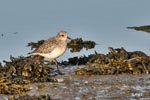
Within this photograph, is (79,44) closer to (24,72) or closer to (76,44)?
(76,44)

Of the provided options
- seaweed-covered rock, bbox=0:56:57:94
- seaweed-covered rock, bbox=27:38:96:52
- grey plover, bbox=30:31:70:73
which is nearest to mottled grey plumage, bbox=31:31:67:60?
grey plover, bbox=30:31:70:73

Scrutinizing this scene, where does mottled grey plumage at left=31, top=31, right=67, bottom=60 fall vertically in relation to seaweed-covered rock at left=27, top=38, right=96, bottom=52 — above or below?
below

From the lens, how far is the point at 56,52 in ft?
54.0

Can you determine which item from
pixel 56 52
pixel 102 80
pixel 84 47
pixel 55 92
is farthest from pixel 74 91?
pixel 84 47

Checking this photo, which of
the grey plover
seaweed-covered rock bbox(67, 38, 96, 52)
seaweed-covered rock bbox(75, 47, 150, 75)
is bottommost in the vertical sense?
seaweed-covered rock bbox(75, 47, 150, 75)

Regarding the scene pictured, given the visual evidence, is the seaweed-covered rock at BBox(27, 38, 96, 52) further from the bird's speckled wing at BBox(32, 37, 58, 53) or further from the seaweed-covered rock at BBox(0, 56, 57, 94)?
the seaweed-covered rock at BBox(0, 56, 57, 94)

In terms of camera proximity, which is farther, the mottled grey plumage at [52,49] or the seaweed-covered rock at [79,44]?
the seaweed-covered rock at [79,44]

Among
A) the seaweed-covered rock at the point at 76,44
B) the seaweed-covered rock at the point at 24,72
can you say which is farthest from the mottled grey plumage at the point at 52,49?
the seaweed-covered rock at the point at 76,44

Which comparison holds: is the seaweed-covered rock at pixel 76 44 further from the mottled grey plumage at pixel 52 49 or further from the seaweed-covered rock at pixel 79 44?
the mottled grey plumage at pixel 52 49

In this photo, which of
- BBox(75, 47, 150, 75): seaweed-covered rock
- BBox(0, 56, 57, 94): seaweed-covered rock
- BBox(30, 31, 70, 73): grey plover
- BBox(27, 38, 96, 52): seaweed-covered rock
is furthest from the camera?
BBox(27, 38, 96, 52): seaweed-covered rock

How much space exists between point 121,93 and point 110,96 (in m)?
0.33

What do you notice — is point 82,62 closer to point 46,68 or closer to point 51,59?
point 51,59

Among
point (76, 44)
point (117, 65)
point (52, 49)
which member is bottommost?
point (117, 65)

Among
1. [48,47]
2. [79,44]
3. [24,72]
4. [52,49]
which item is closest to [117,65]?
[52,49]
